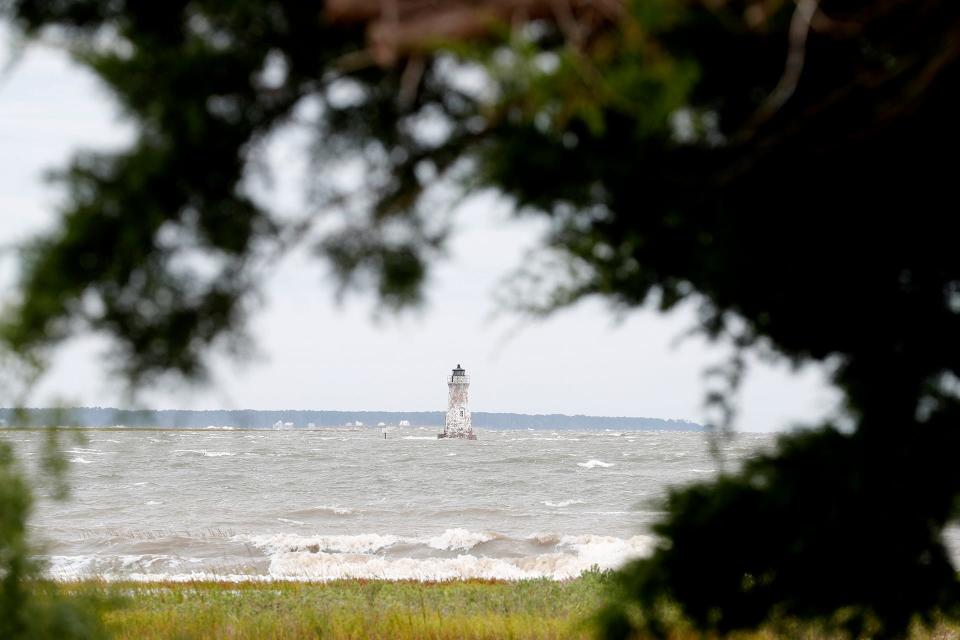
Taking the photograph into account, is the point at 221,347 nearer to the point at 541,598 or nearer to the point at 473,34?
the point at 473,34

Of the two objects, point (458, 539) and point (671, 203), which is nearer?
point (671, 203)

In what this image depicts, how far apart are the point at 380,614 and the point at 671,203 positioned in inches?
271

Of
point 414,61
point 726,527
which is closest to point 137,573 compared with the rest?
point 726,527

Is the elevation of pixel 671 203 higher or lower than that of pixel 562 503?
higher

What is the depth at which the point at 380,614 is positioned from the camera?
355 inches

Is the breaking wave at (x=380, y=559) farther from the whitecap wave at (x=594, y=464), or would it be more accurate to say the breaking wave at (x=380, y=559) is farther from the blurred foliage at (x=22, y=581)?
the whitecap wave at (x=594, y=464)

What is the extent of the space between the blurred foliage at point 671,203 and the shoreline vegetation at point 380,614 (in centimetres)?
303

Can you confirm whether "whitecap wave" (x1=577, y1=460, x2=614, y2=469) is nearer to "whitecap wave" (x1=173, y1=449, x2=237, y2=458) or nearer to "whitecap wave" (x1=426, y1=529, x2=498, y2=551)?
"whitecap wave" (x1=173, y1=449, x2=237, y2=458)

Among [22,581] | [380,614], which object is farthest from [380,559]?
[22,581]

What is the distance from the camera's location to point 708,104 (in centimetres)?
298

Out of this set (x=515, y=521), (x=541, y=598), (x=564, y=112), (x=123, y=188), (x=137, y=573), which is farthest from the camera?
(x=515, y=521)

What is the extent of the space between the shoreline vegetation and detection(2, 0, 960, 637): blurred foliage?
119 inches

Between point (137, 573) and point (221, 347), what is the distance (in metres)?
17.1

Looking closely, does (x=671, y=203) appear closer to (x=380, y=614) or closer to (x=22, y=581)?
(x=22, y=581)
